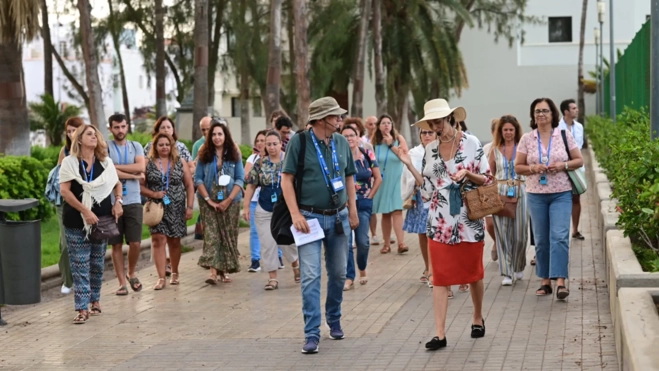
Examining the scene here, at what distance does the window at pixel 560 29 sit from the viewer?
62.5m

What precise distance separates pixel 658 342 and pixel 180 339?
453 cm

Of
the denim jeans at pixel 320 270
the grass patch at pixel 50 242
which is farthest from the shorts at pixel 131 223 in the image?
the denim jeans at pixel 320 270

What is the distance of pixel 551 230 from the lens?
10.7 metres

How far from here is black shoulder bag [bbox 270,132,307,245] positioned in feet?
29.1

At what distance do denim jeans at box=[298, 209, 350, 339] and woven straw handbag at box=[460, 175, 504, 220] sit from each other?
0.99m

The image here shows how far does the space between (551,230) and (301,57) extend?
14776 mm

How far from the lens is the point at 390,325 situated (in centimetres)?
978

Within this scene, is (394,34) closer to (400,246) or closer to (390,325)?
(400,246)

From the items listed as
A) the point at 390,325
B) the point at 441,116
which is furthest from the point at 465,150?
the point at 390,325

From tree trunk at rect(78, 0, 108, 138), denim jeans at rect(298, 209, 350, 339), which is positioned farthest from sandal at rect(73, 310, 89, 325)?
tree trunk at rect(78, 0, 108, 138)

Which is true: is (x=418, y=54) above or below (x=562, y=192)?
above

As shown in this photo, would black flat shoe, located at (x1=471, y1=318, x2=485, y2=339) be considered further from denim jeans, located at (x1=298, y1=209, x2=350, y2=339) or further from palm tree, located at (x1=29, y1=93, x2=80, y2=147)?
palm tree, located at (x1=29, y1=93, x2=80, y2=147)

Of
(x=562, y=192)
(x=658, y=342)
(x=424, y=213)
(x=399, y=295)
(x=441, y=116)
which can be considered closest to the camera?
(x=658, y=342)

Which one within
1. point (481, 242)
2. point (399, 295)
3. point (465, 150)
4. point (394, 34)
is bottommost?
point (399, 295)
